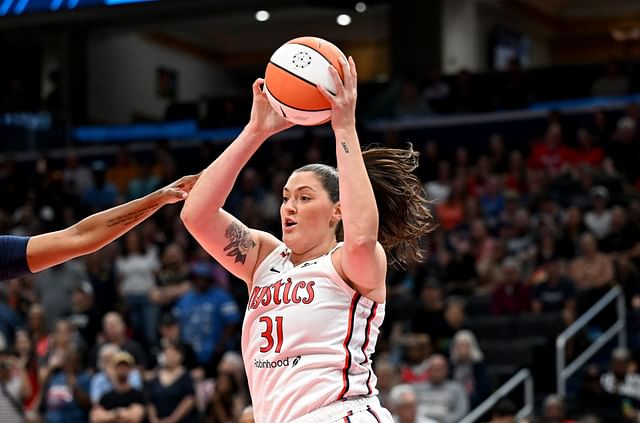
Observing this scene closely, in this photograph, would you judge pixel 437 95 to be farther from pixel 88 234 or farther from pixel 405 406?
pixel 88 234

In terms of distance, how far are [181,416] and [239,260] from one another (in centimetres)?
745

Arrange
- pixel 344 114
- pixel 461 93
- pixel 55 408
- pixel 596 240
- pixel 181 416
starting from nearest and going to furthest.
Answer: pixel 344 114 → pixel 181 416 → pixel 55 408 → pixel 596 240 → pixel 461 93

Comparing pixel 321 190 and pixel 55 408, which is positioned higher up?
pixel 321 190

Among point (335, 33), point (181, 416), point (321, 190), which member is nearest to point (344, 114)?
point (321, 190)

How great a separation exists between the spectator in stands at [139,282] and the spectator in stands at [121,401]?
2.68 metres

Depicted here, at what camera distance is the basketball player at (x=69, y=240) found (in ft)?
14.2

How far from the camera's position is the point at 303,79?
4.35 meters

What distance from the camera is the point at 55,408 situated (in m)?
12.8

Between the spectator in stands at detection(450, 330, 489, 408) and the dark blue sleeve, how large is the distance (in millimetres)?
8167

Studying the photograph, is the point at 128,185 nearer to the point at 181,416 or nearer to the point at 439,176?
the point at 439,176

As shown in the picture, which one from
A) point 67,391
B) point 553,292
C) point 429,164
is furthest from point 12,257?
point 429,164

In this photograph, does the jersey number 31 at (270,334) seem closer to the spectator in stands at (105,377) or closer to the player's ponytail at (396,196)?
the player's ponytail at (396,196)

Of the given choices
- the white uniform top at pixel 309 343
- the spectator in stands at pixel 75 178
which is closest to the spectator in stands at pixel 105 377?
the spectator in stands at pixel 75 178

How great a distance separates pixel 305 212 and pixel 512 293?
9141mm
